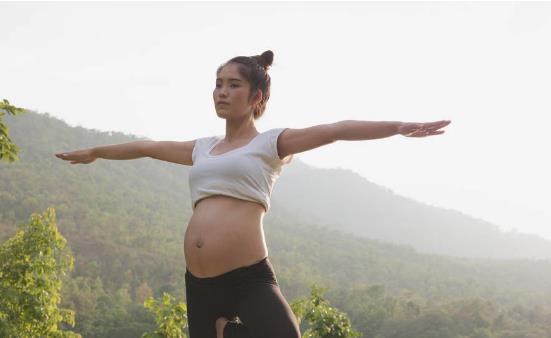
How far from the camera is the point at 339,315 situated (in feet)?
32.2

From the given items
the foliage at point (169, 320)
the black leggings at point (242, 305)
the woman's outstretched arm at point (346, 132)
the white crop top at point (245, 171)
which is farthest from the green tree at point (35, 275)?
the woman's outstretched arm at point (346, 132)

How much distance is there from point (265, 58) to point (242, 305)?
119 centimetres

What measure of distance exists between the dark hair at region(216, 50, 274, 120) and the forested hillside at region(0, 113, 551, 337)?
4525cm

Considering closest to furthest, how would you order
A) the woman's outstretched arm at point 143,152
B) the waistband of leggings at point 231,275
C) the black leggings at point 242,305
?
the black leggings at point 242,305 → the waistband of leggings at point 231,275 → the woman's outstretched arm at point 143,152

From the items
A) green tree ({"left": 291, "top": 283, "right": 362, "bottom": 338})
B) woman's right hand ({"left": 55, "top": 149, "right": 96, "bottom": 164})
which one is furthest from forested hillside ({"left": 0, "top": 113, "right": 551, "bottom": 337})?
woman's right hand ({"left": 55, "top": 149, "right": 96, "bottom": 164})

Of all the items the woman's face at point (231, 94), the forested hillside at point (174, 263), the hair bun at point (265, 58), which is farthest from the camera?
the forested hillside at point (174, 263)

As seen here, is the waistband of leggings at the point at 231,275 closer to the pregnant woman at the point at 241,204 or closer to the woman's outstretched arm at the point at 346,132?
the pregnant woman at the point at 241,204

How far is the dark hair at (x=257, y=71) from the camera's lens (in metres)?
2.68

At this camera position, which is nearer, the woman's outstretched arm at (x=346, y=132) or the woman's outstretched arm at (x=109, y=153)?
the woman's outstretched arm at (x=346, y=132)

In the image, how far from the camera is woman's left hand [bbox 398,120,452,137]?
227 cm

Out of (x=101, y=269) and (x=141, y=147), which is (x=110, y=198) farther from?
(x=141, y=147)

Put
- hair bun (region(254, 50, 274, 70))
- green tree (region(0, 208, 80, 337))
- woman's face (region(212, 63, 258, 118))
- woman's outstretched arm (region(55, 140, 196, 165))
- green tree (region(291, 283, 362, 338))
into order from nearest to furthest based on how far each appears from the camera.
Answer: woman's face (region(212, 63, 258, 118)), hair bun (region(254, 50, 274, 70)), woman's outstretched arm (region(55, 140, 196, 165)), green tree (region(0, 208, 80, 337)), green tree (region(291, 283, 362, 338))

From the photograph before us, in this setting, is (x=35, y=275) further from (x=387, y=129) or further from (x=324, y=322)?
(x=387, y=129)

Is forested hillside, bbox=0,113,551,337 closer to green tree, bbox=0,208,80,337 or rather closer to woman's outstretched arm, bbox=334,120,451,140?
green tree, bbox=0,208,80,337
